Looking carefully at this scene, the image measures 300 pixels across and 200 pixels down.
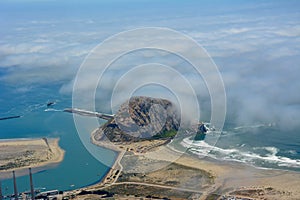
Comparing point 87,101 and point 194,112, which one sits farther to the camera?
point 87,101

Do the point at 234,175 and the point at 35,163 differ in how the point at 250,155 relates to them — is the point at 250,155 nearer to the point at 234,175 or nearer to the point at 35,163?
the point at 234,175

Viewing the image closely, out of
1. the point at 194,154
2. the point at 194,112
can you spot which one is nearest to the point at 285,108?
the point at 194,112

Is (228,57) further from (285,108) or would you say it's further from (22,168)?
(22,168)

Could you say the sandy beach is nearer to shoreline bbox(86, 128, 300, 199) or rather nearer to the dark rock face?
shoreline bbox(86, 128, 300, 199)

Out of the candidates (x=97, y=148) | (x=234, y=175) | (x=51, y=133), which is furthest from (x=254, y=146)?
(x=51, y=133)

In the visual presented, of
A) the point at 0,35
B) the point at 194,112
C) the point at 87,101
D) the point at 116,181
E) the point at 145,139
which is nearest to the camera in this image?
the point at 116,181

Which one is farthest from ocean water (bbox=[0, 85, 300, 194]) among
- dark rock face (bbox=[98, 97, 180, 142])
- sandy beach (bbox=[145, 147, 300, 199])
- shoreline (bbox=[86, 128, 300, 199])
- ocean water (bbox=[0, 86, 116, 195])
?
dark rock face (bbox=[98, 97, 180, 142])
